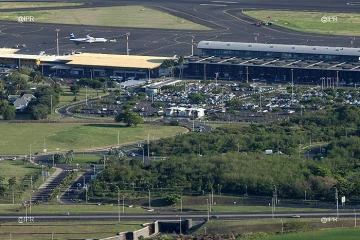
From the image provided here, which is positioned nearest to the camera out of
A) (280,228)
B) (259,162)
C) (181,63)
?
(280,228)

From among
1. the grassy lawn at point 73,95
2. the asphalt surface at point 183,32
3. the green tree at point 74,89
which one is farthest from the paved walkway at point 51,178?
the asphalt surface at point 183,32

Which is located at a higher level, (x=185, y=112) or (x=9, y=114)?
(x=9, y=114)

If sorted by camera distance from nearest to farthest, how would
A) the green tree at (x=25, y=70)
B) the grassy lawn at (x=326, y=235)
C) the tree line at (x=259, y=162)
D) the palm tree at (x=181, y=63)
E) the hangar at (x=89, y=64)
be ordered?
the grassy lawn at (x=326, y=235)
the tree line at (x=259, y=162)
the palm tree at (x=181, y=63)
the hangar at (x=89, y=64)
the green tree at (x=25, y=70)

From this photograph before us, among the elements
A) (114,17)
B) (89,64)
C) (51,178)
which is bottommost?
(51,178)

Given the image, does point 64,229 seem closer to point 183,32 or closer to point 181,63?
point 181,63

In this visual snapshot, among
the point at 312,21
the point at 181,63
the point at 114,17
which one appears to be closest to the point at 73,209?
the point at 181,63

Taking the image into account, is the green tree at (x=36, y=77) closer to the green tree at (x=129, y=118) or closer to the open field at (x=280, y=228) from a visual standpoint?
the green tree at (x=129, y=118)

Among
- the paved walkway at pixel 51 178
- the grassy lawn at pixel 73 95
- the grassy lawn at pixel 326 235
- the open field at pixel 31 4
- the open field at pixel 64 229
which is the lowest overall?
the grassy lawn at pixel 326 235

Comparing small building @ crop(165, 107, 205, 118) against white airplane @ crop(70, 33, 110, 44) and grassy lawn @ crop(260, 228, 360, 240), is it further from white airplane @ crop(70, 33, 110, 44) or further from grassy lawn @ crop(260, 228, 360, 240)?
white airplane @ crop(70, 33, 110, 44)
